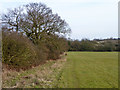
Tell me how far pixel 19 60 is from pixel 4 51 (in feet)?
5.15

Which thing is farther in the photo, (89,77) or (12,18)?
(12,18)

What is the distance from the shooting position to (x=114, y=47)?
2896 inches

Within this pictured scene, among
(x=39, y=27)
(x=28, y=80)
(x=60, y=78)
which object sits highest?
(x=39, y=27)

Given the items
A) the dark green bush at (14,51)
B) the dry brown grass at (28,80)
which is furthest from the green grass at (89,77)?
the dark green bush at (14,51)

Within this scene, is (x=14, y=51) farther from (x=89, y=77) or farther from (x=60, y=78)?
(x=89, y=77)

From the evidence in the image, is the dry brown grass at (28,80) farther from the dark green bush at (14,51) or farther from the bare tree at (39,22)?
the bare tree at (39,22)

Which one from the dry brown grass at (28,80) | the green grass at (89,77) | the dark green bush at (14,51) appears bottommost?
the green grass at (89,77)

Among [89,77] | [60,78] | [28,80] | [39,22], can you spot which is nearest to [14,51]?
[28,80]

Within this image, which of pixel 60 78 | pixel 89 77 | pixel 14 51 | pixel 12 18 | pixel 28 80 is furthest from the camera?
pixel 12 18

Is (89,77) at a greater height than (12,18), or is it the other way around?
(12,18)

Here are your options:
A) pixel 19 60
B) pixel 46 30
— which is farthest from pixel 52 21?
pixel 19 60

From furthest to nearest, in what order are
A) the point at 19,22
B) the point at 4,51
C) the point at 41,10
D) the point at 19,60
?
the point at 41,10
the point at 19,22
the point at 19,60
the point at 4,51

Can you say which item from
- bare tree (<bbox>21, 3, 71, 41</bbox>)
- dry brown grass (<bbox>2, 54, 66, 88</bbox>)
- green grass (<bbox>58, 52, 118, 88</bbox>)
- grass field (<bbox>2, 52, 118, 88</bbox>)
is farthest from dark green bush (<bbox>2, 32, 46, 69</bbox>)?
bare tree (<bbox>21, 3, 71, 41</bbox>)

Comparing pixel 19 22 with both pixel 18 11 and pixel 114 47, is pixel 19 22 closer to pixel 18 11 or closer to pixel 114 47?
pixel 18 11
